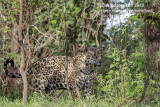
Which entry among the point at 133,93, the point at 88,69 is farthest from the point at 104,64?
the point at 133,93

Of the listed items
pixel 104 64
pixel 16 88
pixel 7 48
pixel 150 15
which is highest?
pixel 150 15

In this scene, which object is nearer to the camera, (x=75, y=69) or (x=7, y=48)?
(x=75, y=69)

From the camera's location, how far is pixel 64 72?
21.8 feet

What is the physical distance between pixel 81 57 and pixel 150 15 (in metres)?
1.82

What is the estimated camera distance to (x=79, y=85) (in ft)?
21.2

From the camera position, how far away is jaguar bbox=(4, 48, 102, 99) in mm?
6438

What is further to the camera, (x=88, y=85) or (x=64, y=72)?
(x=64, y=72)

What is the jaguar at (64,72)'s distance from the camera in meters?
6.44

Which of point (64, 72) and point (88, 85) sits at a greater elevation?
point (64, 72)

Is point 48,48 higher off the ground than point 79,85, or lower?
higher

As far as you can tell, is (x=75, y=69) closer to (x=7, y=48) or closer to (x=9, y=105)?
(x=9, y=105)

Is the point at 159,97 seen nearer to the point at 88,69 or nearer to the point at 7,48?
the point at 88,69

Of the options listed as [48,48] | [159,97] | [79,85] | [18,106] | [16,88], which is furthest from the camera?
[48,48]

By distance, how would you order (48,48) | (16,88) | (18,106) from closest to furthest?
(18,106)
(16,88)
(48,48)
